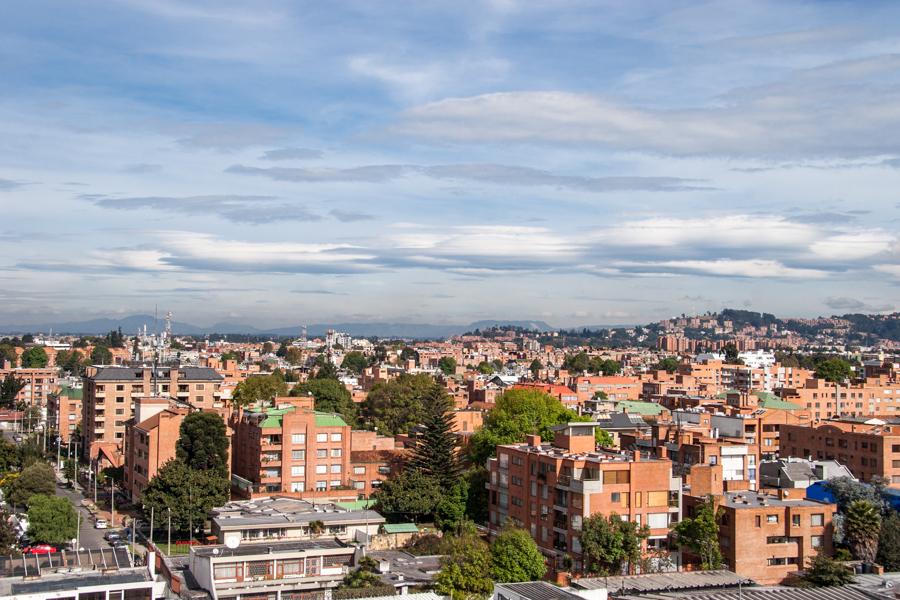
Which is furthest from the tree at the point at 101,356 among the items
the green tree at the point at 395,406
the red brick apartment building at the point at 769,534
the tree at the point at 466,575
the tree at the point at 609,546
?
the red brick apartment building at the point at 769,534

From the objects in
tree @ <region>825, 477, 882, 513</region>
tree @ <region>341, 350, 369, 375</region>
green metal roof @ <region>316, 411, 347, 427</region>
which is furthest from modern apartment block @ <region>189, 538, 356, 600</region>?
tree @ <region>341, 350, 369, 375</region>

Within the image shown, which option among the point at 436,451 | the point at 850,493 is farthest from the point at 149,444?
the point at 850,493

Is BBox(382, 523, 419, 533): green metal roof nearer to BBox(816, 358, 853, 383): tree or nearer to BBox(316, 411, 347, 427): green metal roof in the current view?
BBox(316, 411, 347, 427): green metal roof

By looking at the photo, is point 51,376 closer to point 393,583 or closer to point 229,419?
point 229,419

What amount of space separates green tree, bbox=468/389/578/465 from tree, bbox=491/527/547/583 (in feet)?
58.7

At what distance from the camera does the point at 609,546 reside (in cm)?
4344

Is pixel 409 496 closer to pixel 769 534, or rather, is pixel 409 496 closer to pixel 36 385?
pixel 769 534

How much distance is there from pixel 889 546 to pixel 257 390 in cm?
6245

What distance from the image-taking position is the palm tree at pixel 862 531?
151 ft

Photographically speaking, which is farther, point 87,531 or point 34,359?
point 34,359

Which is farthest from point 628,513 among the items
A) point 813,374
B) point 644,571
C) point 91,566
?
point 813,374

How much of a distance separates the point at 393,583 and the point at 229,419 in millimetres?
28802

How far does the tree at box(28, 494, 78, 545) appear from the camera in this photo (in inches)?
1971

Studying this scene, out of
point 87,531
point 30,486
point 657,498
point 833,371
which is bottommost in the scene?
point 87,531
